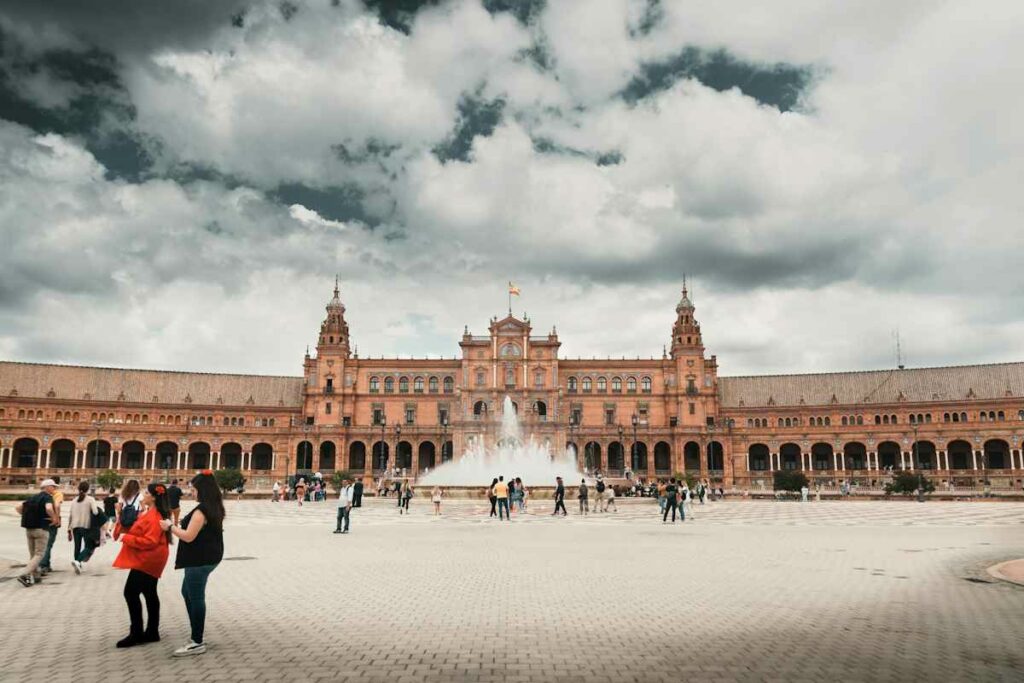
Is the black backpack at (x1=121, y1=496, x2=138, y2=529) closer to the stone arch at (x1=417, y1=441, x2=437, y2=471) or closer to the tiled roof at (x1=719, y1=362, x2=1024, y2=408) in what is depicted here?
the stone arch at (x1=417, y1=441, x2=437, y2=471)

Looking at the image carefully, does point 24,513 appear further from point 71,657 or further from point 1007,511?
point 1007,511

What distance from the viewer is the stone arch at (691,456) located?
98750mm

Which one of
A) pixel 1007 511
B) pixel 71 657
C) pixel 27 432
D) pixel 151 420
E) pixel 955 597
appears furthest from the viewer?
pixel 151 420

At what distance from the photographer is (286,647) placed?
8875mm

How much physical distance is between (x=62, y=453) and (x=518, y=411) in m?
55.5

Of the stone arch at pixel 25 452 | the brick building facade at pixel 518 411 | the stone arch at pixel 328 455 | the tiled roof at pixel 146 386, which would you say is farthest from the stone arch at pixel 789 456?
the stone arch at pixel 25 452

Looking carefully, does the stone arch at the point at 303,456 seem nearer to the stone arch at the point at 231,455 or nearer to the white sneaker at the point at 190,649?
the stone arch at the point at 231,455

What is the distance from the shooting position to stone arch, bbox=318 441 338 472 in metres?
98.8

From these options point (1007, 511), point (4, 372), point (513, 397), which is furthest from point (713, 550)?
point (4, 372)

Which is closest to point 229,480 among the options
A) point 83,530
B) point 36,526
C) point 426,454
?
point 83,530

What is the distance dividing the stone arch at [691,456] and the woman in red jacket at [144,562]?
308 feet

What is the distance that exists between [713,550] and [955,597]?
7.33 meters

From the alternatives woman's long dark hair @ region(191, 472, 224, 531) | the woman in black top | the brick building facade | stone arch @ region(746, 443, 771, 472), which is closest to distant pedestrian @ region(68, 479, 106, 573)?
the woman in black top

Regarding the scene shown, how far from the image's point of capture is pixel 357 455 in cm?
10056
